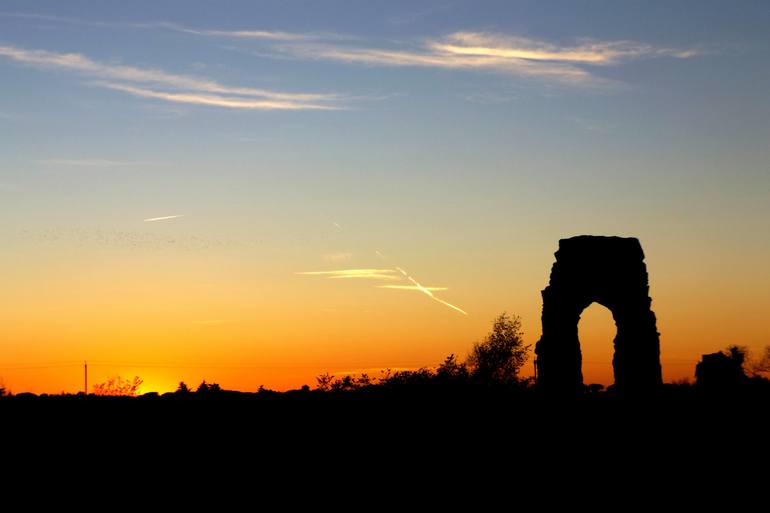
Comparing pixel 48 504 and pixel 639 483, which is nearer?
pixel 48 504

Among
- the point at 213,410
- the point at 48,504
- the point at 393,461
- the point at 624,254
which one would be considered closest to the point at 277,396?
the point at 213,410

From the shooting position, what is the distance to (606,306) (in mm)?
38312

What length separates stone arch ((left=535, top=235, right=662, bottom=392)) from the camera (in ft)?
123

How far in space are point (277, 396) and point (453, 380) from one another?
8.26 m

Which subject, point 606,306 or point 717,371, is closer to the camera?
point 606,306

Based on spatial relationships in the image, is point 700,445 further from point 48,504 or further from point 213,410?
point 48,504

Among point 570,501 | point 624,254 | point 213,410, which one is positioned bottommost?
point 570,501

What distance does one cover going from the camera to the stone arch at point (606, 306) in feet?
123

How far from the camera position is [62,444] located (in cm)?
2398

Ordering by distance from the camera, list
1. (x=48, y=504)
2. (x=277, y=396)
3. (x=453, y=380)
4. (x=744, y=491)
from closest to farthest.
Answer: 1. (x=48, y=504)
2. (x=744, y=491)
3. (x=277, y=396)
4. (x=453, y=380)

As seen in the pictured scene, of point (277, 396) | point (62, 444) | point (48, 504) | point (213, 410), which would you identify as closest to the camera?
point (48, 504)

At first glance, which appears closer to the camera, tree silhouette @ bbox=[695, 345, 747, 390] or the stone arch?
the stone arch

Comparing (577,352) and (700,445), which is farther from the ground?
(577,352)

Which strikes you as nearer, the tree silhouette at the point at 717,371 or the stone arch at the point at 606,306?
the stone arch at the point at 606,306
